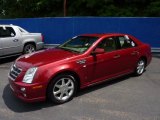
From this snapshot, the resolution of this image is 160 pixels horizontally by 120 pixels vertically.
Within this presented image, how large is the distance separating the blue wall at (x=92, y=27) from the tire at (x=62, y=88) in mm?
6150

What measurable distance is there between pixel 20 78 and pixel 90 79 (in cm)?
167

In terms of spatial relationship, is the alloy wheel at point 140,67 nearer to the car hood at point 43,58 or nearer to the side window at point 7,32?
the car hood at point 43,58

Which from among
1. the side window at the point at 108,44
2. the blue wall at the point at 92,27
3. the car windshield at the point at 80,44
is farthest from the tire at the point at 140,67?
the blue wall at the point at 92,27

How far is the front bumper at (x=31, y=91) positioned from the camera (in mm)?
4801

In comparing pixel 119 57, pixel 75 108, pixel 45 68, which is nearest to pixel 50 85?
pixel 45 68

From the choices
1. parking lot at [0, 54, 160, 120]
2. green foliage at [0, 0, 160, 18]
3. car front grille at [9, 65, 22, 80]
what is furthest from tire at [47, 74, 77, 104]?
green foliage at [0, 0, 160, 18]

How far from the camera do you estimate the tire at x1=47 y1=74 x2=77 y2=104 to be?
5.07m

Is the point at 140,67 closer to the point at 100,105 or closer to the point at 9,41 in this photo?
the point at 100,105

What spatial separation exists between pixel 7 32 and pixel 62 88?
5.16 m

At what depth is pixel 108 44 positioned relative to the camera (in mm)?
6281

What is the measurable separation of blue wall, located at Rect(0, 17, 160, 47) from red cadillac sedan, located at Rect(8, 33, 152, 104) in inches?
154

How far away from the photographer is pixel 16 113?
4.88 meters

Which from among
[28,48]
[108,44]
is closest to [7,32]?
[28,48]

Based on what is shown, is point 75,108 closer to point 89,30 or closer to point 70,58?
point 70,58
